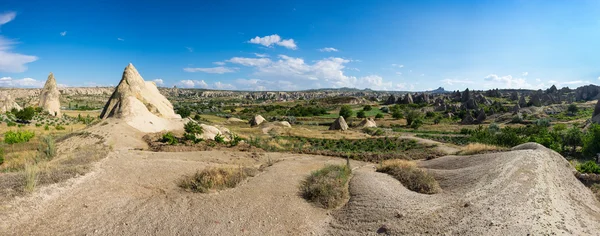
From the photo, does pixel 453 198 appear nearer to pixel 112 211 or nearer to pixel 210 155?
pixel 112 211

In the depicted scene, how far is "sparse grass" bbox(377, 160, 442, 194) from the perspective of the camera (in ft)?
32.0

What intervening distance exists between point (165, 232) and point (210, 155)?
9.18m

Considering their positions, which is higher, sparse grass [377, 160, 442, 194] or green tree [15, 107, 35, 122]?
sparse grass [377, 160, 442, 194]

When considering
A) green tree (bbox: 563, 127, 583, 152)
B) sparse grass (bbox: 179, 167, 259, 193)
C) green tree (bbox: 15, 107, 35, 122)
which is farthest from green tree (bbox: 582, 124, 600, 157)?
green tree (bbox: 15, 107, 35, 122)

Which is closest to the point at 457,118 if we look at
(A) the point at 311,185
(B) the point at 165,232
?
(A) the point at 311,185

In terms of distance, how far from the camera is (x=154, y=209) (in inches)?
304

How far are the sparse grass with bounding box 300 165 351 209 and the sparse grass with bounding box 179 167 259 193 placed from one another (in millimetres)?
2422

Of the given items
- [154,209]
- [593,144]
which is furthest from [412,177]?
[593,144]

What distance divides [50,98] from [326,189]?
55.3 meters

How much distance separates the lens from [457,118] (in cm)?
7306

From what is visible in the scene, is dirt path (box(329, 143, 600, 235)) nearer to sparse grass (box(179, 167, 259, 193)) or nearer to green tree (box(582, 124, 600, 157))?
sparse grass (box(179, 167, 259, 193))

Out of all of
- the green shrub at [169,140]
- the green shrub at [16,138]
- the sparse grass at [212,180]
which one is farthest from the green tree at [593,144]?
the green shrub at [16,138]

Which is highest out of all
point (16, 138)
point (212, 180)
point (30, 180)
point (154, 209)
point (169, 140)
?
point (30, 180)

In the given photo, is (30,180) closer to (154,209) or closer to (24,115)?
(154,209)
